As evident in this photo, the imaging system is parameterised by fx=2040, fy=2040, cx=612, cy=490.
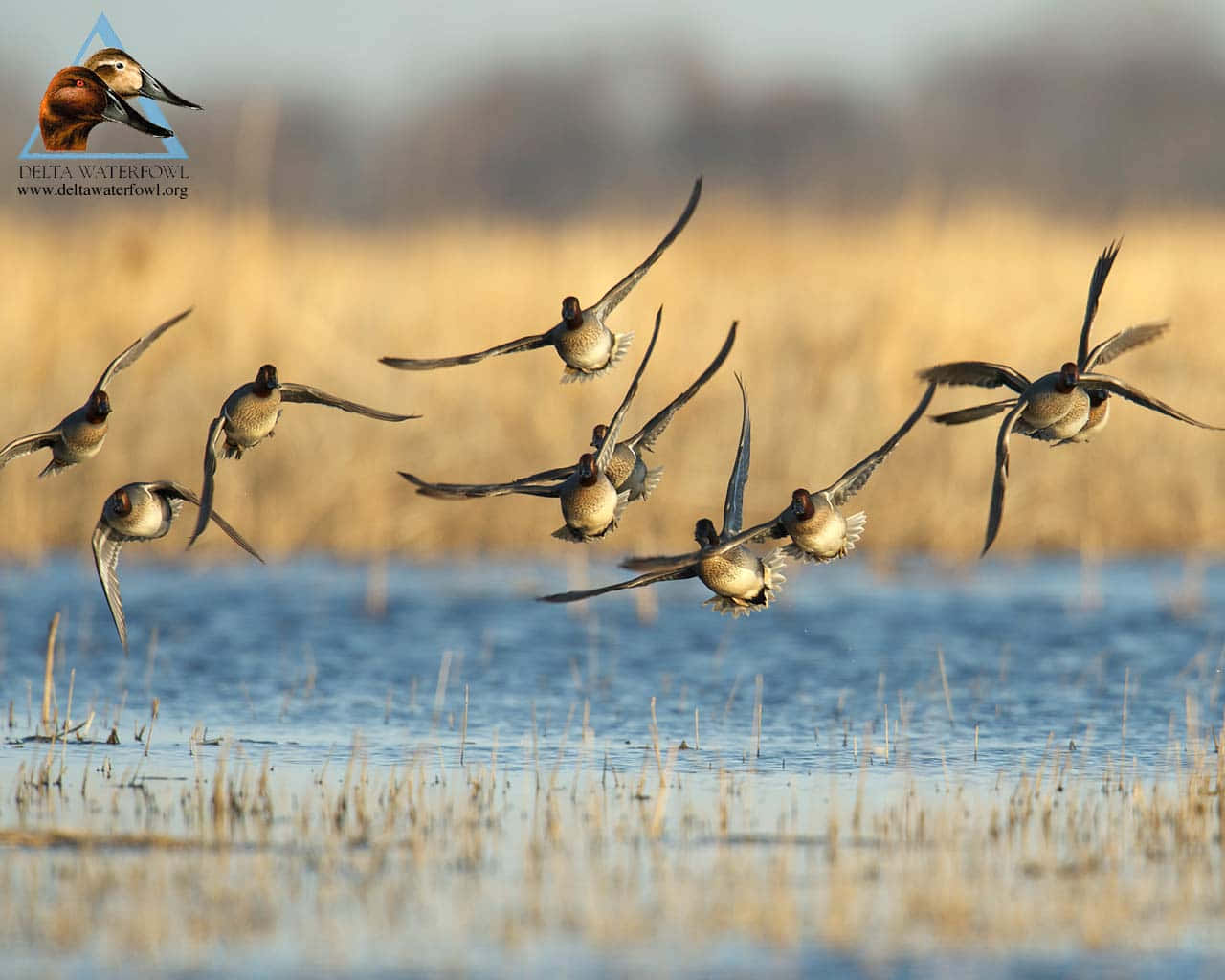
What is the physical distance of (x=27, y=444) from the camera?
5.46 metres

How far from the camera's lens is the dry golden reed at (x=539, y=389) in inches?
638

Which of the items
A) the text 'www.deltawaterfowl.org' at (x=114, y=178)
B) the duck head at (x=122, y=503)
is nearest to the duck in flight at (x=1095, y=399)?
the duck head at (x=122, y=503)

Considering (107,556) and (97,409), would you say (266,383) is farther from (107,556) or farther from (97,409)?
(107,556)

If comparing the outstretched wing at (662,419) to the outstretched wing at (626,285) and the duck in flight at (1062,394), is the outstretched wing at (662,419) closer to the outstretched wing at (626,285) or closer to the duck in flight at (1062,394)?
the outstretched wing at (626,285)

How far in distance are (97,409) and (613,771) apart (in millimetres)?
4062

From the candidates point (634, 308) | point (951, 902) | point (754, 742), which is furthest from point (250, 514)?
point (951, 902)

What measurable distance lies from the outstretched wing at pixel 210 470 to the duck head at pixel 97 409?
13.1 inches

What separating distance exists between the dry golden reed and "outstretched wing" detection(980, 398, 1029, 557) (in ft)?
33.3

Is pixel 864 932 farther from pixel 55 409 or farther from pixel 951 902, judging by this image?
pixel 55 409

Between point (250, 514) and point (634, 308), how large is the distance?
3.64 m

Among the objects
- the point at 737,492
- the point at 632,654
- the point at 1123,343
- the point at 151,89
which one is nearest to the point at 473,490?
the point at 737,492

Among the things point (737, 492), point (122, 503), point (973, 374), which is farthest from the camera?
point (973, 374)

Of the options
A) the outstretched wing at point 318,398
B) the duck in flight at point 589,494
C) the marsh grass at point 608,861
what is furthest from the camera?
the marsh grass at point 608,861

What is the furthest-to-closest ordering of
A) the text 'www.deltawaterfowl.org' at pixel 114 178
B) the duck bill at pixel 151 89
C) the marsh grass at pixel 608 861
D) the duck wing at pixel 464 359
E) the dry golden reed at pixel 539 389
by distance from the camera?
the text 'www.deltawaterfowl.org' at pixel 114 178, the dry golden reed at pixel 539 389, the duck bill at pixel 151 89, the marsh grass at pixel 608 861, the duck wing at pixel 464 359
